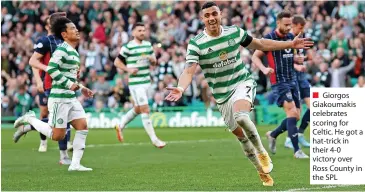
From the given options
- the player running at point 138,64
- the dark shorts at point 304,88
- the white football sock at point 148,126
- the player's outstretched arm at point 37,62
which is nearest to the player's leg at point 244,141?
the player's outstretched arm at point 37,62

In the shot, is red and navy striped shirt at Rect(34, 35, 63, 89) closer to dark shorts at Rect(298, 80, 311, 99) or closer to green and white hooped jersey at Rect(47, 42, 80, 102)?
green and white hooped jersey at Rect(47, 42, 80, 102)

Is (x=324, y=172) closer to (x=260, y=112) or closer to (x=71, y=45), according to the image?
(x=71, y=45)

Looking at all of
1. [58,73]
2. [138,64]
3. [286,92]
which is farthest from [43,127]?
[138,64]

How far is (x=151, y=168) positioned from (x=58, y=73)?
85.7 inches

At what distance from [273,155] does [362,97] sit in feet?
21.3

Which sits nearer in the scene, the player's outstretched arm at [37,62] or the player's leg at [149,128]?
the player's outstretched arm at [37,62]

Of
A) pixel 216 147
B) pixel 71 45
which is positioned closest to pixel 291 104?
pixel 216 147

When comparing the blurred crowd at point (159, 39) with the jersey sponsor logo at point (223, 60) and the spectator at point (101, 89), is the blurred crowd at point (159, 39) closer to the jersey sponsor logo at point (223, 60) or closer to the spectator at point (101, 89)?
the spectator at point (101, 89)

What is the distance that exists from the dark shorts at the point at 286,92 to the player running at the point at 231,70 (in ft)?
14.8

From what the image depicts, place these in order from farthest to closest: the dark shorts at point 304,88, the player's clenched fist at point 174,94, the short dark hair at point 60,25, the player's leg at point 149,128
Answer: the player's leg at point 149,128 < the dark shorts at point 304,88 < the short dark hair at point 60,25 < the player's clenched fist at point 174,94

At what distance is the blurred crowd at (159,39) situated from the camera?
30.0 metres

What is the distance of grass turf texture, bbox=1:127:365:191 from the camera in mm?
12586

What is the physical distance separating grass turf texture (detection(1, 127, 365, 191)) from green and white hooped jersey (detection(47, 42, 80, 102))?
1207mm

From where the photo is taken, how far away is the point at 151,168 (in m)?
15.2
